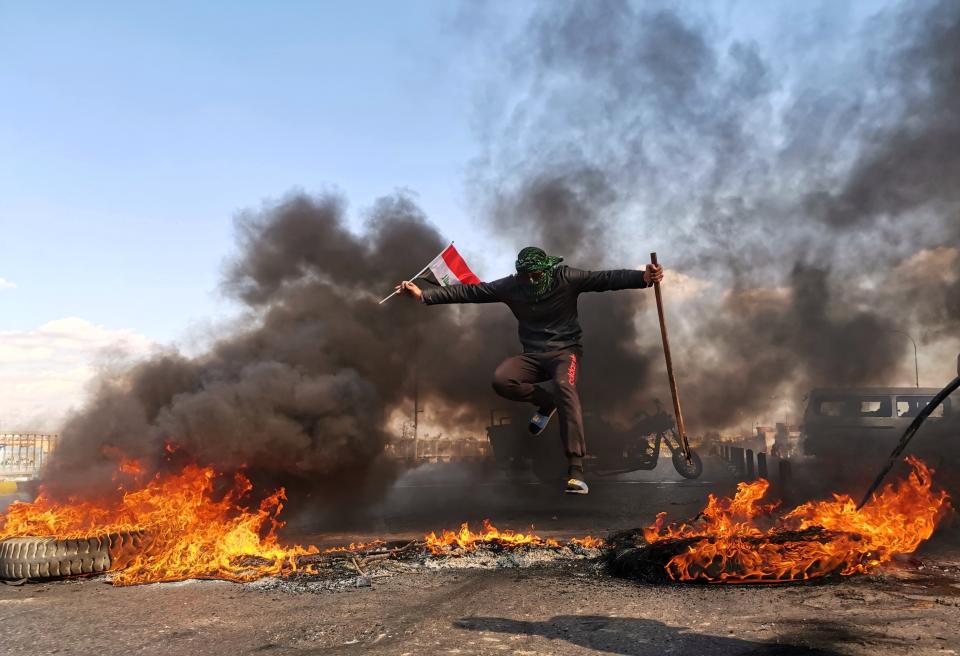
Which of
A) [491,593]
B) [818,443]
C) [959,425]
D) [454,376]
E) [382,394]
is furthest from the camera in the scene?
[454,376]

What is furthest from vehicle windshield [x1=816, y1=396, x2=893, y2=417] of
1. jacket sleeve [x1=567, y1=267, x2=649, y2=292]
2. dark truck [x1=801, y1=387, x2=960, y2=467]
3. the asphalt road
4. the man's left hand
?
the man's left hand

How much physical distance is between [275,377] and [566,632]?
938 cm

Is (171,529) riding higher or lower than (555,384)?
lower

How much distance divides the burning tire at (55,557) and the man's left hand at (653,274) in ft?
18.7

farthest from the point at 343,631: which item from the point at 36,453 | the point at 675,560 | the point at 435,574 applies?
the point at 36,453

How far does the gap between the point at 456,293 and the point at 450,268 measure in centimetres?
204

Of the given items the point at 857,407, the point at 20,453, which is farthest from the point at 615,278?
the point at 20,453

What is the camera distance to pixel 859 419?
11938 millimetres

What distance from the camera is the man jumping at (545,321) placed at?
613 cm

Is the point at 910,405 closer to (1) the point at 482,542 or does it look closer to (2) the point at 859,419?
(2) the point at 859,419

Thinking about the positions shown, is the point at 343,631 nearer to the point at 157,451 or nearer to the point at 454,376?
the point at 157,451

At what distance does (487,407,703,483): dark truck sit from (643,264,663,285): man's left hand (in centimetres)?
1034

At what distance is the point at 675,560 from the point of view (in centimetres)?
548

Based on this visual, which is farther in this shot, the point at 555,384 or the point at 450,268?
the point at 450,268
